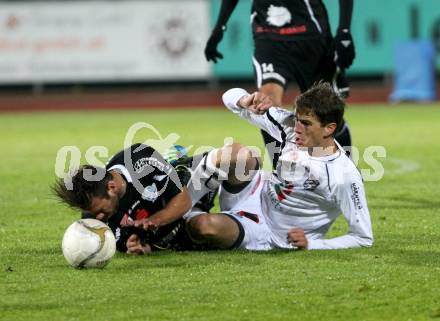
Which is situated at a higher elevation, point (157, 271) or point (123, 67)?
point (157, 271)

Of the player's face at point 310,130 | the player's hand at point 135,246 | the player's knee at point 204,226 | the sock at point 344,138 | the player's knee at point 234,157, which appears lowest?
the sock at point 344,138

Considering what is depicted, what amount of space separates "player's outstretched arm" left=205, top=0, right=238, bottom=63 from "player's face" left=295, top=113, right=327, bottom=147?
2.49 meters

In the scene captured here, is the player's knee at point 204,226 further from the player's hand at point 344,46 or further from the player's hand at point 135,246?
the player's hand at point 344,46

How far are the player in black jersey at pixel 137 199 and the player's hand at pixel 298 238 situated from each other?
0.59 metres

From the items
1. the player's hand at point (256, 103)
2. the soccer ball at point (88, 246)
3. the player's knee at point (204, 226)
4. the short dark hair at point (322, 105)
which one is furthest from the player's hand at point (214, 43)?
the soccer ball at point (88, 246)

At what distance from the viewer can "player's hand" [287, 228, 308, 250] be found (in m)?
5.97

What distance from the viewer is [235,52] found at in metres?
23.1

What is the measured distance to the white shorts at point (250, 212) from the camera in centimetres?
615

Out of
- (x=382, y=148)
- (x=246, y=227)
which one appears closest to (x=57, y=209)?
(x=246, y=227)

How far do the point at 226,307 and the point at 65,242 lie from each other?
1314 millimetres

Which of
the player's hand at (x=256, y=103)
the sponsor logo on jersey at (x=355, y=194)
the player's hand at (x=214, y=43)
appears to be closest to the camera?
the sponsor logo on jersey at (x=355, y=194)

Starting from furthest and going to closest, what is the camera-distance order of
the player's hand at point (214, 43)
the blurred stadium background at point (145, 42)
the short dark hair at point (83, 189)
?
the blurred stadium background at point (145, 42), the player's hand at point (214, 43), the short dark hair at point (83, 189)

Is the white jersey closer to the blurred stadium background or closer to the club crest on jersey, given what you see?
the club crest on jersey

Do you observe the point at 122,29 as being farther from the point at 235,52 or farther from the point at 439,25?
the point at 439,25
